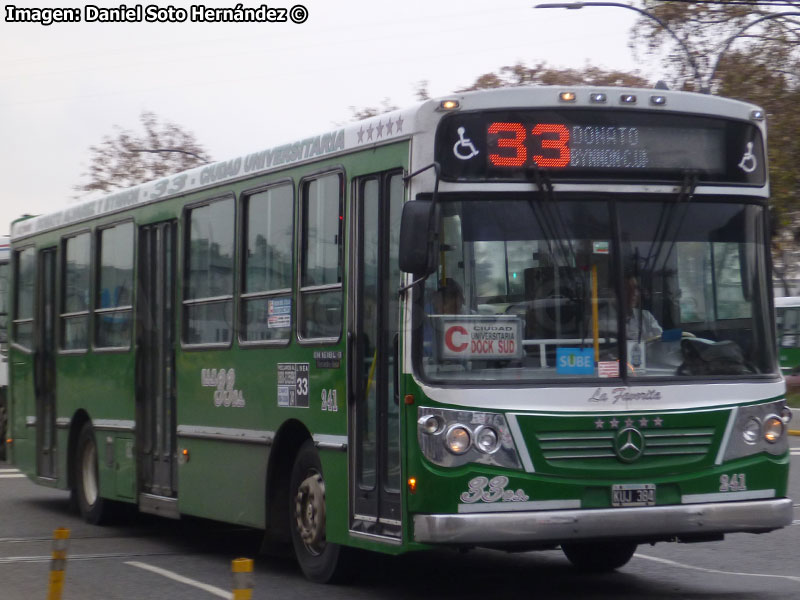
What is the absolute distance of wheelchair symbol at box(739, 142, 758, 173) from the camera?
8516mm

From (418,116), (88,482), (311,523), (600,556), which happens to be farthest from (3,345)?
(418,116)

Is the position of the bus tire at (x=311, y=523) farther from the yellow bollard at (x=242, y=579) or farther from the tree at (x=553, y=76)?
the tree at (x=553, y=76)

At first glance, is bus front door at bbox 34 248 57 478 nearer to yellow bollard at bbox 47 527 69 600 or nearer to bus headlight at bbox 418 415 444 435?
bus headlight at bbox 418 415 444 435

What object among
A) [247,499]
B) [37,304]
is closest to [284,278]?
[247,499]

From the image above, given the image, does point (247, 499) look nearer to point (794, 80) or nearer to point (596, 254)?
point (596, 254)

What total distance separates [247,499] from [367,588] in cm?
143

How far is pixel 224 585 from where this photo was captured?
31.5 ft

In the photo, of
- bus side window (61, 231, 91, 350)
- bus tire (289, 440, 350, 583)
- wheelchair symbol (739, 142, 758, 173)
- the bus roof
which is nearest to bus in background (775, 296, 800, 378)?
bus side window (61, 231, 91, 350)

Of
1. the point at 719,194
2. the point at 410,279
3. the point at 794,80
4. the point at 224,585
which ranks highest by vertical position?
the point at 794,80

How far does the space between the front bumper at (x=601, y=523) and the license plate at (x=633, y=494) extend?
45 millimetres

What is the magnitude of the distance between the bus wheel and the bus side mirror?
2896 mm

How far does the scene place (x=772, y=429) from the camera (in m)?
8.35

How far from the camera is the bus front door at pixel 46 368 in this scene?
14.6m

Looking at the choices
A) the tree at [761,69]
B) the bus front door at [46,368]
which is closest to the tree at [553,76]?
the tree at [761,69]
